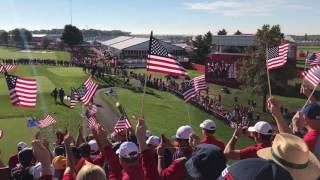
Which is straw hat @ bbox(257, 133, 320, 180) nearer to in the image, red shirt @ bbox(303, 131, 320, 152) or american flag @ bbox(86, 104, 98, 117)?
red shirt @ bbox(303, 131, 320, 152)

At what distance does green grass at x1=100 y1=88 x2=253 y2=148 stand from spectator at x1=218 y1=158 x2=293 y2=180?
21.8m

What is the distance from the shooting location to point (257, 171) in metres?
2.98

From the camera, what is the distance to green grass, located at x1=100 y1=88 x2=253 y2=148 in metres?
29.0

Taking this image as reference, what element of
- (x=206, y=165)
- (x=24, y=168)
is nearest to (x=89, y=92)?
(x=24, y=168)

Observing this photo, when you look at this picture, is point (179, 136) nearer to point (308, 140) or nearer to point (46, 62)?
point (308, 140)

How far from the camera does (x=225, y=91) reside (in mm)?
47750

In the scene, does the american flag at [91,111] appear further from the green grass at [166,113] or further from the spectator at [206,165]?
the spectator at [206,165]

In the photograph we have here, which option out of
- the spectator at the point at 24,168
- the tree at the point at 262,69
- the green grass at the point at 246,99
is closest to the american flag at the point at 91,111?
the spectator at the point at 24,168

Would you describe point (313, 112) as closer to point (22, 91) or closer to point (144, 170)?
point (144, 170)

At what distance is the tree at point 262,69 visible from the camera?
43031 millimetres

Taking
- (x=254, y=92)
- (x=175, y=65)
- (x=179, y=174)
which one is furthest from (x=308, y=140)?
(x=254, y=92)

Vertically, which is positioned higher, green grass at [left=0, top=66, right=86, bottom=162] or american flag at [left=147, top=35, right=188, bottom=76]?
american flag at [left=147, top=35, right=188, bottom=76]

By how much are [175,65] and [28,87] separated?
6.95 m

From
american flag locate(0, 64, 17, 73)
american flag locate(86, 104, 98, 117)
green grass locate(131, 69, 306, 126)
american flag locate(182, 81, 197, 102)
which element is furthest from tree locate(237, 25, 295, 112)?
american flag locate(86, 104, 98, 117)
